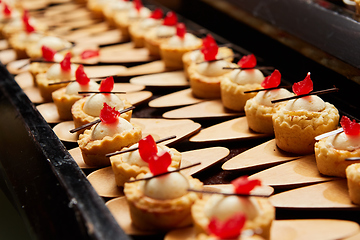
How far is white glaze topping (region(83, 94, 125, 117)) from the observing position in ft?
9.70

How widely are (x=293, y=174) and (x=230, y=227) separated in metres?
0.89

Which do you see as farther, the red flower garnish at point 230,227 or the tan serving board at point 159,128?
the tan serving board at point 159,128

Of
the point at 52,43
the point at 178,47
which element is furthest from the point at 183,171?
the point at 52,43

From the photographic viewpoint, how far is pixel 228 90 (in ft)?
10.5

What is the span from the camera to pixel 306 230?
6.68ft

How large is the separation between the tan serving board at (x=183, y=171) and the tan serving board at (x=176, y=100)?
73 centimetres

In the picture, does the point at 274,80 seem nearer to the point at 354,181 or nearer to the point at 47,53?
the point at 354,181

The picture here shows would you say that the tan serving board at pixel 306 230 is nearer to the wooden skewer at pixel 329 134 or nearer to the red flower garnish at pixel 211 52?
the wooden skewer at pixel 329 134

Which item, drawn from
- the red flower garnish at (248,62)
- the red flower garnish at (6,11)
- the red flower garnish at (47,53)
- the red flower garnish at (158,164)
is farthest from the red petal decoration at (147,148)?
the red flower garnish at (6,11)

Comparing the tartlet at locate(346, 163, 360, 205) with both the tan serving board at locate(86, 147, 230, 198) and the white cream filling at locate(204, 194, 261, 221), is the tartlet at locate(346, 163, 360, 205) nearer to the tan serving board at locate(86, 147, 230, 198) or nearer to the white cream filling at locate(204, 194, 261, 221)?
the white cream filling at locate(204, 194, 261, 221)

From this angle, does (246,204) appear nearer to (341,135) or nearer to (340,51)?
(341,135)

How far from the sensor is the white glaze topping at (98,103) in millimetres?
2957

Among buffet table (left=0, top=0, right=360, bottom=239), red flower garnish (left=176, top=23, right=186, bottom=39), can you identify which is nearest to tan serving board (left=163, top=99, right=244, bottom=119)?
buffet table (left=0, top=0, right=360, bottom=239)

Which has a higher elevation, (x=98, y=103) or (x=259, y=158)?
(x=98, y=103)
